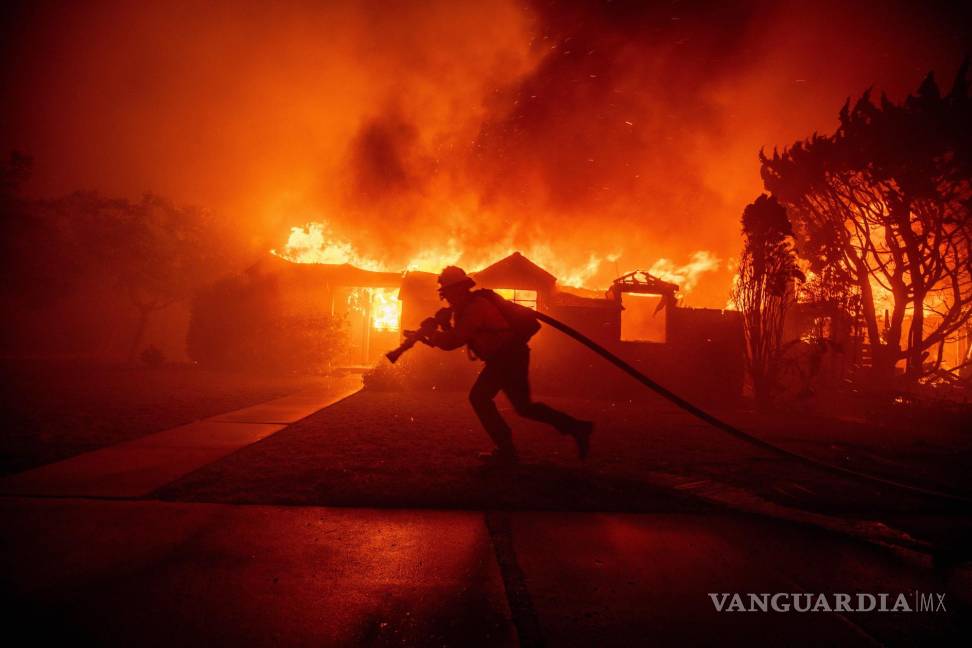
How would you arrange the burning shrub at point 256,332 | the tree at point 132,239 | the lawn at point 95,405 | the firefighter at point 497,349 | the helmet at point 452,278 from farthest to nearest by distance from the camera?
1. the tree at point 132,239
2. the burning shrub at point 256,332
3. the lawn at point 95,405
4. the helmet at point 452,278
5. the firefighter at point 497,349

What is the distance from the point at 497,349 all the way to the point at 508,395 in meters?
0.46

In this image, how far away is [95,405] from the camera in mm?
7242

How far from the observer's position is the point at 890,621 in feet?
6.43

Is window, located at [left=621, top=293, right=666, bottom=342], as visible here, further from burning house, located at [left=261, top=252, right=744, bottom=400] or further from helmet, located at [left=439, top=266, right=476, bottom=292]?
helmet, located at [left=439, top=266, right=476, bottom=292]

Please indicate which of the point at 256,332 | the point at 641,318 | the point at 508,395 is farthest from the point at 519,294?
the point at 508,395

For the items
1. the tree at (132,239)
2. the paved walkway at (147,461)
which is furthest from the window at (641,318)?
the tree at (132,239)

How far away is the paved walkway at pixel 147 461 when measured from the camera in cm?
325

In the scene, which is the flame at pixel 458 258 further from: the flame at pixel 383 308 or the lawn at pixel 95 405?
the lawn at pixel 95 405

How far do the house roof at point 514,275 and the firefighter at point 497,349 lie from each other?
1224cm

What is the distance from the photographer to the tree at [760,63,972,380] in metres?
12.4

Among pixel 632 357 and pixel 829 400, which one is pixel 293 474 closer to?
pixel 632 357

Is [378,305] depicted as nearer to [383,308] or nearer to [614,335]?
[383,308]

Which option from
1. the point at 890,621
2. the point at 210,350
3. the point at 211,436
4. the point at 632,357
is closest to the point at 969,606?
the point at 890,621

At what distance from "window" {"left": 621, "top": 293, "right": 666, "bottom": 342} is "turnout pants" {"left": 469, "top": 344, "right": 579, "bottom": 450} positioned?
1240cm
